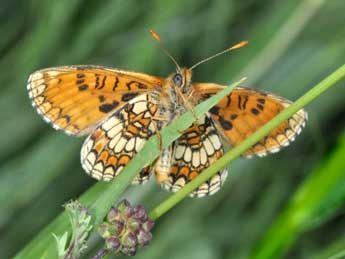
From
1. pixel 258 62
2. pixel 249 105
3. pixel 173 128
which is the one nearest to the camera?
pixel 173 128

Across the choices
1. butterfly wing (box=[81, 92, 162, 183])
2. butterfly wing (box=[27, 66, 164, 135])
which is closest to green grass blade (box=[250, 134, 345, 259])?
butterfly wing (box=[81, 92, 162, 183])

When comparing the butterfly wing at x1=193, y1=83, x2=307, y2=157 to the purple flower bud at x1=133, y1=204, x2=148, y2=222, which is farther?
the butterfly wing at x1=193, y1=83, x2=307, y2=157

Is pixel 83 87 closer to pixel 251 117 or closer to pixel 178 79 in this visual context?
pixel 178 79

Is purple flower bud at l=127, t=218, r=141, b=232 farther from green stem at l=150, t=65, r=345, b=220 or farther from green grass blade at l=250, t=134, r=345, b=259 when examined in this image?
green grass blade at l=250, t=134, r=345, b=259

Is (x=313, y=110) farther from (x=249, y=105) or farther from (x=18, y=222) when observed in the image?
(x=18, y=222)

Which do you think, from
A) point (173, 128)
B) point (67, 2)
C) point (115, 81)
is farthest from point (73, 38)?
point (173, 128)

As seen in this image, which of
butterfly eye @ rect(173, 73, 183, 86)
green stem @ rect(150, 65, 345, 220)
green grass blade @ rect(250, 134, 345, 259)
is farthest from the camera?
butterfly eye @ rect(173, 73, 183, 86)

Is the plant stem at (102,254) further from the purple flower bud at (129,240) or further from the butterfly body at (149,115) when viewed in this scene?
the butterfly body at (149,115)
